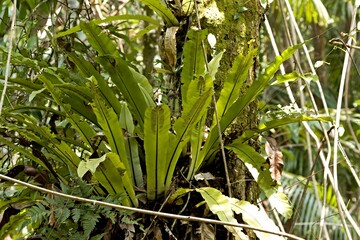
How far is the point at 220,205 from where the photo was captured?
1.29m

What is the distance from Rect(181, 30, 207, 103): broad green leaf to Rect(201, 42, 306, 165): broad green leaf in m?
0.12

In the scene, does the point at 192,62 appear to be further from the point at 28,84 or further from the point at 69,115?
the point at 28,84

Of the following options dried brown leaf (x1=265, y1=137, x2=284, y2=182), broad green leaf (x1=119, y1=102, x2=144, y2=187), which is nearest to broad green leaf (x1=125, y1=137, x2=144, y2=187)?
broad green leaf (x1=119, y1=102, x2=144, y2=187)

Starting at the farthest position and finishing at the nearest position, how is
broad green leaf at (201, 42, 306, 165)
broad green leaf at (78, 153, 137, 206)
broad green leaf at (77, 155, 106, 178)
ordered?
1. broad green leaf at (201, 42, 306, 165)
2. broad green leaf at (78, 153, 137, 206)
3. broad green leaf at (77, 155, 106, 178)

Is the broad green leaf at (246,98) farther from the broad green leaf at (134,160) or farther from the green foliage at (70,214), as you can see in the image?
the green foliage at (70,214)

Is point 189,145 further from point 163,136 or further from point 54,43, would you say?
point 54,43

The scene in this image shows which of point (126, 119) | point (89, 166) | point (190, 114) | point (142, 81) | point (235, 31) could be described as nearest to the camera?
point (89, 166)

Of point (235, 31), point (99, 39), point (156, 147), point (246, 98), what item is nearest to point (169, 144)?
point (156, 147)

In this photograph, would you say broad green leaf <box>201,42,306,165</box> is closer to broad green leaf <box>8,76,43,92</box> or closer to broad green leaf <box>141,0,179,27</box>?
broad green leaf <box>141,0,179,27</box>

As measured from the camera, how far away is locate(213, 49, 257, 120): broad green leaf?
53.8 inches

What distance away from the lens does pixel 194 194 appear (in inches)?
56.3

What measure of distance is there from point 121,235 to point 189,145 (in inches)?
11.9

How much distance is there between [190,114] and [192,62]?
0.20 metres

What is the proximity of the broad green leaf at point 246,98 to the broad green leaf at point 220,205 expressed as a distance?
119 millimetres
